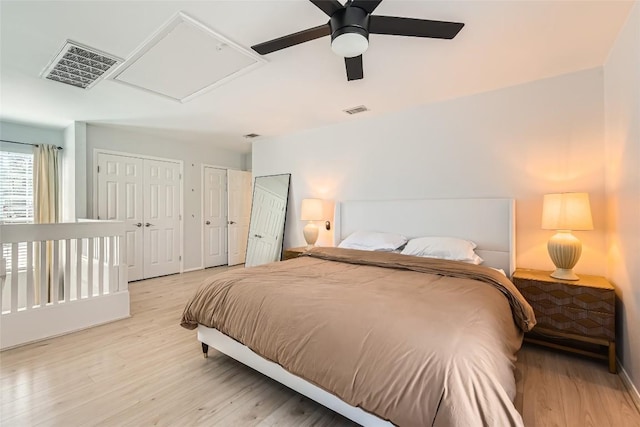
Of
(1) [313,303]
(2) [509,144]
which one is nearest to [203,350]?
(1) [313,303]

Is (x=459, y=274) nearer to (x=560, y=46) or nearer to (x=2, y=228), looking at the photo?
(x=560, y=46)

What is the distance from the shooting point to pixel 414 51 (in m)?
2.24

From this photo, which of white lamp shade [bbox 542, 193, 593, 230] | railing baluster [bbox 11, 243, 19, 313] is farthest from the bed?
railing baluster [bbox 11, 243, 19, 313]

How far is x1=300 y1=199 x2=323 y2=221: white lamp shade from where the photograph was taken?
4008 mm

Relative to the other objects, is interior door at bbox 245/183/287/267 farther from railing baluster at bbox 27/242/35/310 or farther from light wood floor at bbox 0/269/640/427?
railing baluster at bbox 27/242/35/310

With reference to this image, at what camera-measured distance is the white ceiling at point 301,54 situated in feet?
5.86

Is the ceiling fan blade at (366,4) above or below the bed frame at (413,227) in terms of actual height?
above

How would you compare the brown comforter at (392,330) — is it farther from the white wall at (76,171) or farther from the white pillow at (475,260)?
the white wall at (76,171)

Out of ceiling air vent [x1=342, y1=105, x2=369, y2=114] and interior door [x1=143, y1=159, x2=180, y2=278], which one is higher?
ceiling air vent [x1=342, y1=105, x2=369, y2=114]

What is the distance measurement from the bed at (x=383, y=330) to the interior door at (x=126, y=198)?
3.11 m

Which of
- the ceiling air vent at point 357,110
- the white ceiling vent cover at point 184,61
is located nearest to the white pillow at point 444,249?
the ceiling air vent at point 357,110

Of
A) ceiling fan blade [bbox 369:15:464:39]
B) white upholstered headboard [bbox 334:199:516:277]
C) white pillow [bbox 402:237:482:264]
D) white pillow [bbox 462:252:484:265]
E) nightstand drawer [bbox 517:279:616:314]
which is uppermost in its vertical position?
ceiling fan blade [bbox 369:15:464:39]

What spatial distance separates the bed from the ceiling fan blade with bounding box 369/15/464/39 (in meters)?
1.53

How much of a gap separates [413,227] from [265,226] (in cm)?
265
